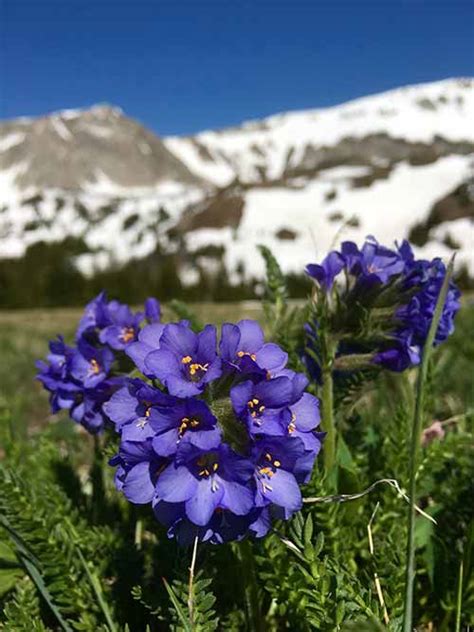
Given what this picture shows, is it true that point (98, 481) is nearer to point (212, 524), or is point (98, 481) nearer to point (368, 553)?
point (368, 553)

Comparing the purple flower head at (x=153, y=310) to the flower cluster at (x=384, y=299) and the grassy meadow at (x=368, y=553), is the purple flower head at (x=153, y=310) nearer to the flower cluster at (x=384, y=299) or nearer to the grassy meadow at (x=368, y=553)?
the flower cluster at (x=384, y=299)

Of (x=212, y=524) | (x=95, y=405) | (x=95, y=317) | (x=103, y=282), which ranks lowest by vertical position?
(x=212, y=524)

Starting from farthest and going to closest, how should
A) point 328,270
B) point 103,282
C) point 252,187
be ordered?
point 252,187
point 103,282
point 328,270

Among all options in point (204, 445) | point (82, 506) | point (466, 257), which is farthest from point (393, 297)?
point (466, 257)

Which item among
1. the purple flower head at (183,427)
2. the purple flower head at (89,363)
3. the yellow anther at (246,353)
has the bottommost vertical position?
the purple flower head at (183,427)

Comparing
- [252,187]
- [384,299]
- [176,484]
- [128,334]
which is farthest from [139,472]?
[252,187]

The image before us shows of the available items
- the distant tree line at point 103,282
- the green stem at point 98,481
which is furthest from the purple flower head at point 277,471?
the distant tree line at point 103,282

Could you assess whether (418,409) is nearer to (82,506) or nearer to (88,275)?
(82,506)
